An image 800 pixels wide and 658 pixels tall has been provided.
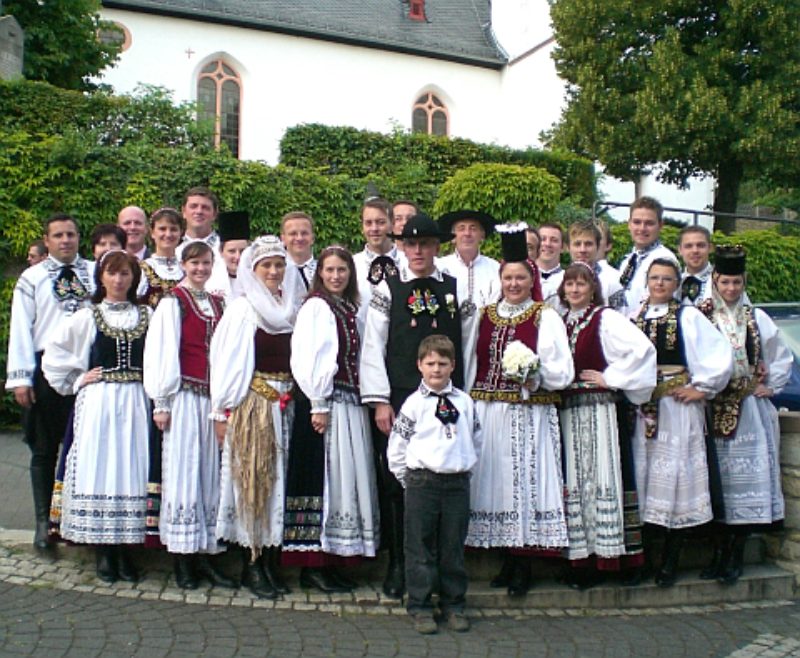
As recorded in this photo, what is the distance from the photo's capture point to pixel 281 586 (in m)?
5.28

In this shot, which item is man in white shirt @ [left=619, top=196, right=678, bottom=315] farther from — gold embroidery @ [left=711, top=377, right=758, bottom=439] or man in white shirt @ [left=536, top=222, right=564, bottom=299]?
gold embroidery @ [left=711, top=377, right=758, bottom=439]

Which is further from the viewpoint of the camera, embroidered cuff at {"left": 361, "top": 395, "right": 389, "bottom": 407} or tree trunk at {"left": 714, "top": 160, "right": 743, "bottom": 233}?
tree trunk at {"left": 714, "top": 160, "right": 743, "bottom": 233}

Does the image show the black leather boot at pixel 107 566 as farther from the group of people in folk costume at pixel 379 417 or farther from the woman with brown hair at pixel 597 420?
the woman with brown hair at pixel 597 420

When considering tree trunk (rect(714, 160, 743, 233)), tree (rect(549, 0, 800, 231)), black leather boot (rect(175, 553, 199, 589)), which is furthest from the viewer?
tree trunk (rect(714, 160, 743, 233))

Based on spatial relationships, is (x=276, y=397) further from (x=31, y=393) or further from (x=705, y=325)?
(x=705, y=325)

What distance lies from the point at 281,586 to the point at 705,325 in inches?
116

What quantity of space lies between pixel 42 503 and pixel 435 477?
264 cm

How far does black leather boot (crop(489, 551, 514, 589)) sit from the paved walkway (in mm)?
206

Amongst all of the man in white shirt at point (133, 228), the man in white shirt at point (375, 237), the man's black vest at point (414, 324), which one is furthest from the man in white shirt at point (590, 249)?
the man in white shirt at point (133, 228)

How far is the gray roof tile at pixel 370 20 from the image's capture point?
25016mm

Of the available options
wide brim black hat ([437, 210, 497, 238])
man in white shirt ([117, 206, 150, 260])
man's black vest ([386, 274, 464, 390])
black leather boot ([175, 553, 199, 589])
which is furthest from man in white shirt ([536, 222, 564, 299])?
black leather boot ([175, 553, 199, 589])

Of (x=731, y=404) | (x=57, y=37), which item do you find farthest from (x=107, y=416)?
(x=57, y=37)

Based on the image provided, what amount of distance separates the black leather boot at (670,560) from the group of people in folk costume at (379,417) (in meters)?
0.01

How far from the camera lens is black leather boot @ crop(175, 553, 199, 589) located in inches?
207
